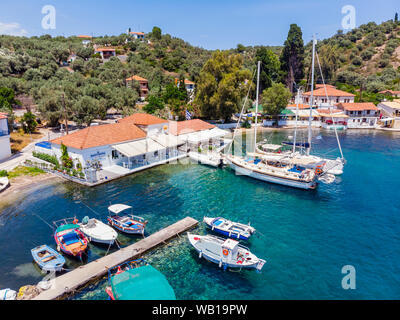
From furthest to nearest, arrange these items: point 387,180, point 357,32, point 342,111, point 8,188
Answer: point 357,32, point 342,111, point 387,180, point 8,188

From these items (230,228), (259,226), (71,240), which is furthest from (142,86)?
(230,228)

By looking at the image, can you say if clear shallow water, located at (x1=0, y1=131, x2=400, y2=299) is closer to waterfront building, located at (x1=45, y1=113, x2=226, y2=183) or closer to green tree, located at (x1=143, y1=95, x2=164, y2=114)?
waterfront building, located at (x1=45, y1=113, x2=226, y2=183)

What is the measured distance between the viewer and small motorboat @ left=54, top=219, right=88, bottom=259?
779 inches

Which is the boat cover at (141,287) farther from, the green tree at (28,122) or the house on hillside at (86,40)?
the house on hillside at (86,40)

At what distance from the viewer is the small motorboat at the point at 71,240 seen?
1978 centimetres

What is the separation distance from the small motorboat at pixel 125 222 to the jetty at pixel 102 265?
1294 mm

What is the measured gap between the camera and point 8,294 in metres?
15.6

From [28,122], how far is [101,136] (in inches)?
879

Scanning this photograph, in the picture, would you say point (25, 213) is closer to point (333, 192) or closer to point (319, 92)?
point (333, 192)

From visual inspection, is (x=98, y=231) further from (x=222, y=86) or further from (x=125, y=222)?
(x=222, y=86)

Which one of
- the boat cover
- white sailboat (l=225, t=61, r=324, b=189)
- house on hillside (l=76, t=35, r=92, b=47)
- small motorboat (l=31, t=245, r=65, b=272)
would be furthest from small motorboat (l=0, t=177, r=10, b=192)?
house on hillside (l=76, t=35, r=92, b=47)

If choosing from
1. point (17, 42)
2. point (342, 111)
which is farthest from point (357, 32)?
point (17, 42)

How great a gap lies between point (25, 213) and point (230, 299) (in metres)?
21.4
